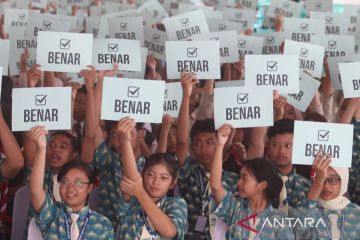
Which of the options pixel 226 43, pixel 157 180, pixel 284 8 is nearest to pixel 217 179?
pixel 157 180

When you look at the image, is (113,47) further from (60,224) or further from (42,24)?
(60,224)

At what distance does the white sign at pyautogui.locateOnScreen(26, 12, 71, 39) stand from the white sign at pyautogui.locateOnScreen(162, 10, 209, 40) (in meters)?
0.83

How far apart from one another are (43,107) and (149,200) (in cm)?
80

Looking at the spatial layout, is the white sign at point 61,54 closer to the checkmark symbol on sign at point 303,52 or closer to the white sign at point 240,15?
the checkmark symbol on sign at point 303,52

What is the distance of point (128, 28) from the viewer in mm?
5355

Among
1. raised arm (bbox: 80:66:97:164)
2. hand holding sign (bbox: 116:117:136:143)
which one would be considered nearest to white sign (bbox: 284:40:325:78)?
raised arm (bbox: 80:66:97:164)

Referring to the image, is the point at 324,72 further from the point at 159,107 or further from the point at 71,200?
the point at 71,200

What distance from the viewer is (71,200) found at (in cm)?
340

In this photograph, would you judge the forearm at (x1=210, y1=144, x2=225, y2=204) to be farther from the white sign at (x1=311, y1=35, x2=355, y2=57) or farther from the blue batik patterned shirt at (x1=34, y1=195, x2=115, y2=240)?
the white sign at (x1=311, y1=35, x2=355, y2=57)

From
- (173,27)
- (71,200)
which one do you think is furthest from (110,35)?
(71,200)

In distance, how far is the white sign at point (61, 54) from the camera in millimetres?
4223

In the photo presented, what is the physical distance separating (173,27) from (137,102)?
72.8 inches

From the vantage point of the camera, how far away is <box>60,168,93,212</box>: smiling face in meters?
3.41

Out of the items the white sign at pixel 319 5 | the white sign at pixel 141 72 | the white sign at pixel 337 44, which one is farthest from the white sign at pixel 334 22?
the white sign at pixel 141 72
